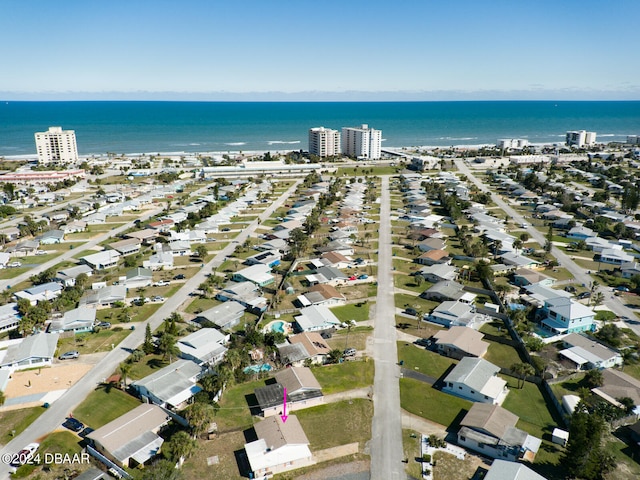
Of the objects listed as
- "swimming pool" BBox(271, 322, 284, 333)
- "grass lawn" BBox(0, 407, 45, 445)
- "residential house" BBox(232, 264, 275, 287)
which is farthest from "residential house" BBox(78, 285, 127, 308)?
"swimming pool" BBox(271, 322, 284, 333)

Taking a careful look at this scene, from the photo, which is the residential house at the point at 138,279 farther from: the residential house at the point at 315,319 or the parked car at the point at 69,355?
the residential house at the point at 315,319

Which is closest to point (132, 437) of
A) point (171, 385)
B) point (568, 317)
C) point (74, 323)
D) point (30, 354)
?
point (171, 385)

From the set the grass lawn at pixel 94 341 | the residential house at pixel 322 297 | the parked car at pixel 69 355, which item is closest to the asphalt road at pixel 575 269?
the residential house at pixel 322 297

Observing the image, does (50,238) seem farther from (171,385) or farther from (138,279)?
(171,385)

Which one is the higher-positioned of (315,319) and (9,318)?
(9,318)

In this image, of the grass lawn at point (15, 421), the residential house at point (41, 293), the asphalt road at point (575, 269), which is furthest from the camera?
the residential house at point (41, 293)

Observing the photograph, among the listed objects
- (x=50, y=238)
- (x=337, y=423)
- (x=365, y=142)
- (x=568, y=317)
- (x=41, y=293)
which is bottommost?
(x=337, y=423)

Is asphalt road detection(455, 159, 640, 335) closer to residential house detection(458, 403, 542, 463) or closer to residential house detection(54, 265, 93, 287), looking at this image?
residential house detection(458, 403, 542, 463)

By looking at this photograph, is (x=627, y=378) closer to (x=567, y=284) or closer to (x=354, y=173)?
(x=567, y=284)
